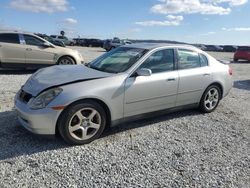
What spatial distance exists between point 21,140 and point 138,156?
1.79 meters

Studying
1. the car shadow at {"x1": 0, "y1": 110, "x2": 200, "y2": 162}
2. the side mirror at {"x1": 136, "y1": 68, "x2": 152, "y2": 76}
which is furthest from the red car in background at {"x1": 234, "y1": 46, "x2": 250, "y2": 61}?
the side mirror at {"x1": 136, "y1": 68, "x2": 152, "y2": 76}

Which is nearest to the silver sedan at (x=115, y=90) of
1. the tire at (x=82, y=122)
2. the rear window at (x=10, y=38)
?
the tire at (x=82, y=122)

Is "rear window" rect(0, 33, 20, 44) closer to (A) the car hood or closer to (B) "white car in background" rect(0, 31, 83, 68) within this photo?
(B) "white car in background" rect(0, 31, 83, 68)

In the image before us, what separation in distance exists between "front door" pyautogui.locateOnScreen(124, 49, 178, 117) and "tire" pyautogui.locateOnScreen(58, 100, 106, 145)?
512 mm

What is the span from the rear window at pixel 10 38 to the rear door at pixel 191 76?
6977 mm

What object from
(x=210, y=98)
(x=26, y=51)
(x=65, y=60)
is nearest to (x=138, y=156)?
(x=210, y=98)

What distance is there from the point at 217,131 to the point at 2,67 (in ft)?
26.6

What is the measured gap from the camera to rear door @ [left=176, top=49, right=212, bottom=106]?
5.26 meters

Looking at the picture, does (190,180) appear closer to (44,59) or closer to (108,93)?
(108,93)

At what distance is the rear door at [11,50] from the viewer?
32.3 ft

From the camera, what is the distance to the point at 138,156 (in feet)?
12.7

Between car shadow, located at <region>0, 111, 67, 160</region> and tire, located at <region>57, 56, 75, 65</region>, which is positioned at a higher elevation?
tire, located at <region>57, 56, 75, 65</region>

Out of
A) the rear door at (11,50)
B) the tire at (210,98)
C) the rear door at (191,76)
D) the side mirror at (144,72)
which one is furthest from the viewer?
the rear door at (11,50)

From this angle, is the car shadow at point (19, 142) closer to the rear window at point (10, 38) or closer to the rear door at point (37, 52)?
the rear door at point (37, 52)
